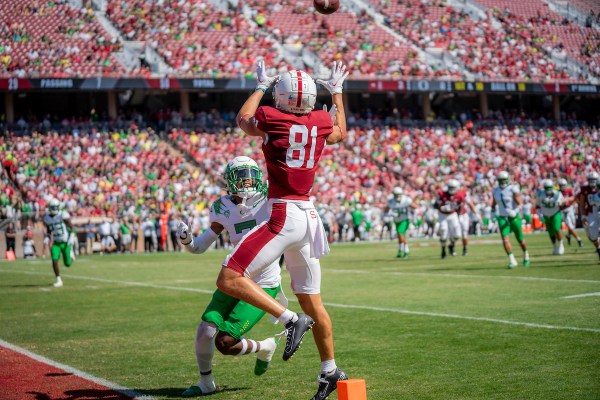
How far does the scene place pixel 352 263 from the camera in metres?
21.4

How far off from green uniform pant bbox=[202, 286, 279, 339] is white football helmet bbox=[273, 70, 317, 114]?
4.87 ft

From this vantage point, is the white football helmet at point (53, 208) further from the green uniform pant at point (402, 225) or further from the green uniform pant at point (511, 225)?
the green uniform pant at point (402, 225)

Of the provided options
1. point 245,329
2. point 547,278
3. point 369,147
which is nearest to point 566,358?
point 245,329

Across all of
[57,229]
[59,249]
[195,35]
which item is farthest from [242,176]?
[195,35]

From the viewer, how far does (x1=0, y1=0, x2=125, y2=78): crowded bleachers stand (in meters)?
37.2

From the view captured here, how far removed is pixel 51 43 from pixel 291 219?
35.0 meters

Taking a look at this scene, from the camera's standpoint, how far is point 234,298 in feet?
21.4

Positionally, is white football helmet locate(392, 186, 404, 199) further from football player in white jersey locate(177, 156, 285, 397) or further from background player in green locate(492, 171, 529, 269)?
football player in white jersey locate(177, 156, 285, 397)

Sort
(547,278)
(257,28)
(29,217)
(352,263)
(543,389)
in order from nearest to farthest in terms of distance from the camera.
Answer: (543,389) < (547,278) < (352,263) < (29,217) < (257,28)

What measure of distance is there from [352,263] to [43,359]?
13523 millimetres

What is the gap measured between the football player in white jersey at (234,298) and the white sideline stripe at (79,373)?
0.39 metres

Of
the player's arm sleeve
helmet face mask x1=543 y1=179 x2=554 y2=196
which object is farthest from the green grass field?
helmet face mask x1=543 y1=179 x2=554 y2=196

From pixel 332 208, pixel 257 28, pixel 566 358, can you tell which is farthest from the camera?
pixel 257 28

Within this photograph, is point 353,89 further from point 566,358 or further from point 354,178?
point 566,358
